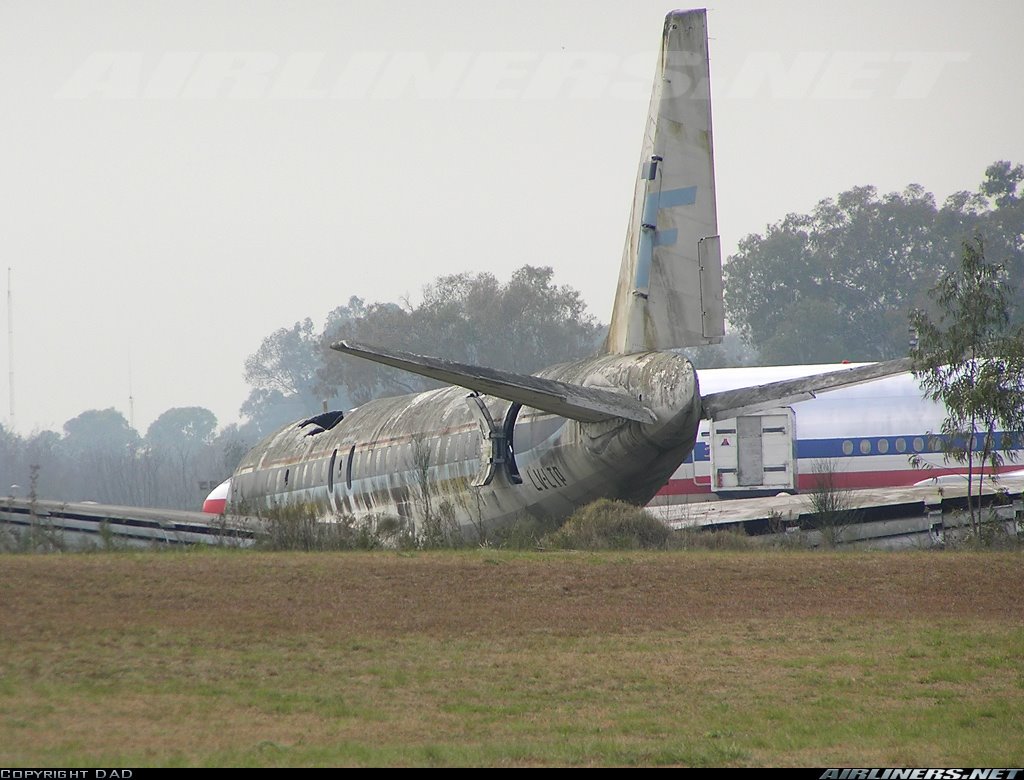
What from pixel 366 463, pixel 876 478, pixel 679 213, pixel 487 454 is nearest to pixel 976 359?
pixel 679 213

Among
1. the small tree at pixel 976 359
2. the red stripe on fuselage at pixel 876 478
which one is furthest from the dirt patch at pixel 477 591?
the red stripe on fuselage at pixel 876 478

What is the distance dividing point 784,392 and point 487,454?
229 inches

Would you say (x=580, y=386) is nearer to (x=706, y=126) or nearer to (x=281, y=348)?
(x=706, y=126)

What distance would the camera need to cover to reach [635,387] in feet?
73.3

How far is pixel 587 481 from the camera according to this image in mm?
24141

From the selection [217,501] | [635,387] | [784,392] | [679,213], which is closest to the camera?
[635,387]

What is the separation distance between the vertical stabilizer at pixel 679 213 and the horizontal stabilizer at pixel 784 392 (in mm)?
1303

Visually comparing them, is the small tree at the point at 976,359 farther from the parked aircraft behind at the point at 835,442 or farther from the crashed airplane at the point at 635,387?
the parked aircraft behind at the point at 835,442

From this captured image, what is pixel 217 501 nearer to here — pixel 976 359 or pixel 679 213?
pixel 679 213

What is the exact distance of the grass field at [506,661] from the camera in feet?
36.2

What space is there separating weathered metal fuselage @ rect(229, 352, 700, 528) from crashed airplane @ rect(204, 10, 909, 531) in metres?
0.04

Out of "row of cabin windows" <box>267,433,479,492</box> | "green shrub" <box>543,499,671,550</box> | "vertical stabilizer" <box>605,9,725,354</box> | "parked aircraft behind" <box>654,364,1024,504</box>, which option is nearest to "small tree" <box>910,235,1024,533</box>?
"vertical stabilizer" <box>605,9,725,354</box>

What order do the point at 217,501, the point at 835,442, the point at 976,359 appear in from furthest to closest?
the point at 835,442 → the point at 217,501 → the point at 976,359

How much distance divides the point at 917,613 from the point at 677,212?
366 inches
